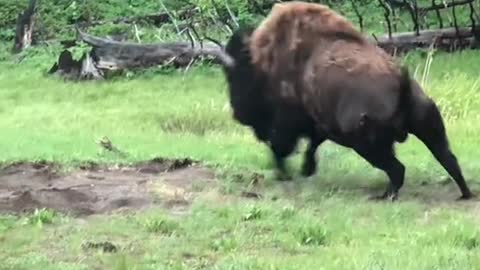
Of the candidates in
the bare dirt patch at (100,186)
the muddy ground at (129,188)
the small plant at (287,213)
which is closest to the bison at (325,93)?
the muddy ground at (129,188)

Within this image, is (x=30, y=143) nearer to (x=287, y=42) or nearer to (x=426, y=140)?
(x=287, y=42)

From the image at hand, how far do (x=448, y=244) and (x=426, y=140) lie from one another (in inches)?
74.3

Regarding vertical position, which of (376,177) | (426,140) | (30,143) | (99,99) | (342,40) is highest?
(342,40)

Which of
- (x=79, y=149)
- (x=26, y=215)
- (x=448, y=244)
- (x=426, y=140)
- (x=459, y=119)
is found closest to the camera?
(x=448, y=244)

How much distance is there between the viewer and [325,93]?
8445mm

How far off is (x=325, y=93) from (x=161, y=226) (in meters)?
1.95

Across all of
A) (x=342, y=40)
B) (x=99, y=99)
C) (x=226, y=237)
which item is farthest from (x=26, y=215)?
(x=99, y=99)

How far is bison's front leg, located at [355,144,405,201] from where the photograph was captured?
833cm

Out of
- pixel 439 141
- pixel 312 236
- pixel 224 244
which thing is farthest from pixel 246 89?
pixel 224 244

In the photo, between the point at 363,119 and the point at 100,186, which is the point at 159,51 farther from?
the point at 363,119

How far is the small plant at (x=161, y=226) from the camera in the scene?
23.4ft

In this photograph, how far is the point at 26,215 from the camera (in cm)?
768

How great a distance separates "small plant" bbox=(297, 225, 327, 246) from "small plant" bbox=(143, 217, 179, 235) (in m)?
0.82

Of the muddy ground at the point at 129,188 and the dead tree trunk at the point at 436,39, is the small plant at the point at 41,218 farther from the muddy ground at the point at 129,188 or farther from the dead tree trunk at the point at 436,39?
the dead tree trunk at the point at 436,39
